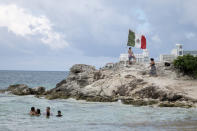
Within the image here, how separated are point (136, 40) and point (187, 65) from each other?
810cm

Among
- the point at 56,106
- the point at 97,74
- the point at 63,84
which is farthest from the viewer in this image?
the point at 63,84

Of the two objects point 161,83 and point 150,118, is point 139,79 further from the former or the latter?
point 150,118

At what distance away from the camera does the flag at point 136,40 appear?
47.3m

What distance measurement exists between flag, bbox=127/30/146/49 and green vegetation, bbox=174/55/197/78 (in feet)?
18.8

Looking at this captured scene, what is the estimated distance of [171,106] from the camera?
116 ft

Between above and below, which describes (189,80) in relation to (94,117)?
above

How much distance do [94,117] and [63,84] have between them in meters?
21.7

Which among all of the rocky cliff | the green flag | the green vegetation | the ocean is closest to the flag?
the green flag

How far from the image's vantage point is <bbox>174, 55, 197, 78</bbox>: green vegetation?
43062 mm

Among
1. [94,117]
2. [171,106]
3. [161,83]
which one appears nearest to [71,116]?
[94,117]

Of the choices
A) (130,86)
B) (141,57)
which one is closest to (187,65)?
(130,86)

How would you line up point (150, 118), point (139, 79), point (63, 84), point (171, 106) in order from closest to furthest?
point (150, 118)
point (171, 106)
point (139, 79)
point (63, 84)

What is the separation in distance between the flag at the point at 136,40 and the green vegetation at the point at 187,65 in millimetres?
5734

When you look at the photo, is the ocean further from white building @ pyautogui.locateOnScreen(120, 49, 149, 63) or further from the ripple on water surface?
white building @ pyautogui.locateOnScreen(120, 49, 149, 63)
